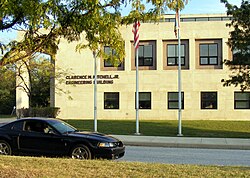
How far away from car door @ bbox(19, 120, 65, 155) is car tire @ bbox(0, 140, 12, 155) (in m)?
0.49

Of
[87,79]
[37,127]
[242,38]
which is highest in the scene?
[242,38]

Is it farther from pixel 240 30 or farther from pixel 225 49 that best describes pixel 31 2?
pixel 225 49

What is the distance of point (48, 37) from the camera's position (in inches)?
331

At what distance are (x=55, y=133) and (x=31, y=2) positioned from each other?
19.9 ft

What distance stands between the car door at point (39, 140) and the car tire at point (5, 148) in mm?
488

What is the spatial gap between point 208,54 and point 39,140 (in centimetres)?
2865

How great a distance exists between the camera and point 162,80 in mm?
38469

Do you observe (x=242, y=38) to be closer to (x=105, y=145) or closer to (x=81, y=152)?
(x=105, y=145)

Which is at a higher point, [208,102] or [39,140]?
[208,102]

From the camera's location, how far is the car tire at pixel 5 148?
41.6ft

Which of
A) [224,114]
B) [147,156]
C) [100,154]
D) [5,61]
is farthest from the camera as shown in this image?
[224,114]

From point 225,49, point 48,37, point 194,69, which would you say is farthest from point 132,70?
point 48,37

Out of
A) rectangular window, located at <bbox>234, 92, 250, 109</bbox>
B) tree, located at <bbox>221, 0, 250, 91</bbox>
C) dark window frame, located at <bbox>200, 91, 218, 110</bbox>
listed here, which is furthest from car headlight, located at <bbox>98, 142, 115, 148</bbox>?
rectangular window, located at <bbox>234, 92, 250, 109</bbox>

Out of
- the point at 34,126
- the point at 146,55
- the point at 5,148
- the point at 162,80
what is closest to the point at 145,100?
the point at 162,80
